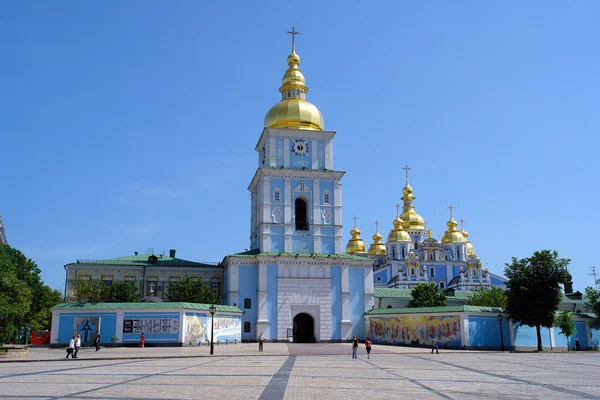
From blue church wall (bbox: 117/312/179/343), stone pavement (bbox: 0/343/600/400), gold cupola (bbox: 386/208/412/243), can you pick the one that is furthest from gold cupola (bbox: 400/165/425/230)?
stone pavement (bbox: 0/343/600/400)

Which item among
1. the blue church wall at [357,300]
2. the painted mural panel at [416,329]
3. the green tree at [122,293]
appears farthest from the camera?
the blue church wall at [357,300]

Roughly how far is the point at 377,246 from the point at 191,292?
50.7 metres

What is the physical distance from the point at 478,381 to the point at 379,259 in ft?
247

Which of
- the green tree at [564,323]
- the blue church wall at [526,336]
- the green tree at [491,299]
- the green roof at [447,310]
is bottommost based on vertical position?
the blue church wall at [526,336]

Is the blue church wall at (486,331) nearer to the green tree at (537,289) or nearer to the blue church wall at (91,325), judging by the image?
the green tree at (537,289)

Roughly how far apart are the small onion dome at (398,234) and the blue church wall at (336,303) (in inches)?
1588

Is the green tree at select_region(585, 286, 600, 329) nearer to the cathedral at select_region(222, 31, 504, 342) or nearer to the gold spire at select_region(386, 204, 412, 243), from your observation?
the cathedral at select_region(222, 31, 504, 342)

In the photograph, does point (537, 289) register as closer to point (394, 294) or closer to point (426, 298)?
point (426, 298)

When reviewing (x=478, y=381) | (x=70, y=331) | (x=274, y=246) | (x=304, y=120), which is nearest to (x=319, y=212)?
(x=274, y=246)

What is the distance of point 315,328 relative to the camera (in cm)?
4778

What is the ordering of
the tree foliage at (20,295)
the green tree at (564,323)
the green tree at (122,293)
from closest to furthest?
the tree foliage at (20,295)
the green tree at (564,323)
the green tree at (122,293)

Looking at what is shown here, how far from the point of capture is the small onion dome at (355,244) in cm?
8762

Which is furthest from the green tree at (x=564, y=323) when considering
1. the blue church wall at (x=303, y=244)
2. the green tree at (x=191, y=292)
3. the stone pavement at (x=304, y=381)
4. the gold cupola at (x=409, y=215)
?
the gold cupola at (x=409, y=215)

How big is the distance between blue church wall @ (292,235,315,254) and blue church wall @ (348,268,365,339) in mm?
3636
